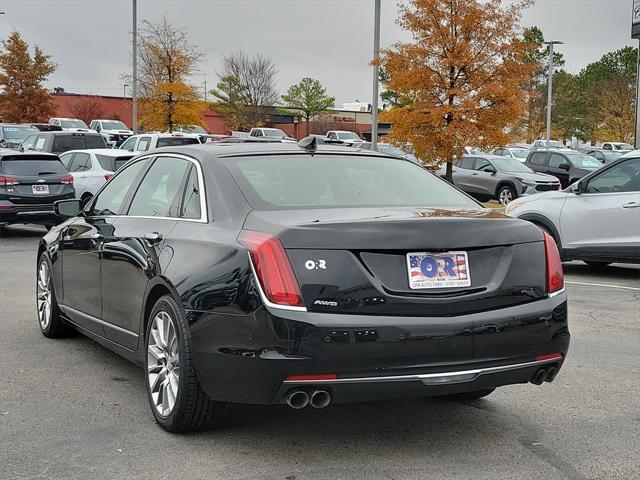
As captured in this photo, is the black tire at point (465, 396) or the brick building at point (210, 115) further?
the brick building at point (210, 115)

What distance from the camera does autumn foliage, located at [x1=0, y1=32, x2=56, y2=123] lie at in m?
52.2

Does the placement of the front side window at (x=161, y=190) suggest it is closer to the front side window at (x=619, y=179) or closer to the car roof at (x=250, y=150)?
the car roof at (x=250, y=150)

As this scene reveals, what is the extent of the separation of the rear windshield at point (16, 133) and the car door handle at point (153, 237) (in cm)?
3151

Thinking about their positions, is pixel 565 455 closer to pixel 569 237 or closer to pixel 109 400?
pixel 109 400

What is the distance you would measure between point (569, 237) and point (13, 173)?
1036cm

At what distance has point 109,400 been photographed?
5281mm

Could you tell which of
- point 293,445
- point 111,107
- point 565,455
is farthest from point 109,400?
point 111,107

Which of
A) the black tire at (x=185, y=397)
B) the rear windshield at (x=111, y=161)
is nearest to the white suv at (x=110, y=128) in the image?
the rear windshield at (x=111, y=161)

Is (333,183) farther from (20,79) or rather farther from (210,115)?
(210,115)

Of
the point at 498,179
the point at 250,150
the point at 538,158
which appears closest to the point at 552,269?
the point at 250,150

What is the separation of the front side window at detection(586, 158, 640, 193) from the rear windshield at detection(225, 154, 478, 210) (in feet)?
21.1

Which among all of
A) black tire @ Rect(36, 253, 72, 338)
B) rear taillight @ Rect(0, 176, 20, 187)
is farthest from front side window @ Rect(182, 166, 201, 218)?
rear taillight @ Rect(0, 176, 20, 187)

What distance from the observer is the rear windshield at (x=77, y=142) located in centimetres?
2378

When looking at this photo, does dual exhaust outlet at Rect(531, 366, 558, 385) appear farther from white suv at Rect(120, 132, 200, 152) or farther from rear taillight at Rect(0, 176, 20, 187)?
white suv at Rect(120, 132, 200, 152)
